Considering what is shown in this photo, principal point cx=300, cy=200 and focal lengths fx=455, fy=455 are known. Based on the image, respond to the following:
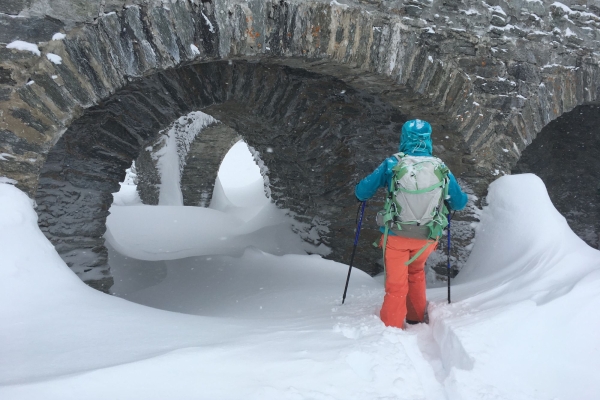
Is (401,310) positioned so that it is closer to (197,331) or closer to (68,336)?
(197,331)

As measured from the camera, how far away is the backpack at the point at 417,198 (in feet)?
8.32

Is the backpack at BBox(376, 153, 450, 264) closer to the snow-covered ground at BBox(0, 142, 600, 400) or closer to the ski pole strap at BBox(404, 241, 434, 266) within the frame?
the ski pole strap at BBox(404, 241, 434, 266)

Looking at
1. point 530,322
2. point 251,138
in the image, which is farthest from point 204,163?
point 530,322

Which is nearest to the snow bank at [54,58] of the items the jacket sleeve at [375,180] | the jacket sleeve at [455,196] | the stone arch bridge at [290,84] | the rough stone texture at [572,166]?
the stone arch bridge at [290,84]

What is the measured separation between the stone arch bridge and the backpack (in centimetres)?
98

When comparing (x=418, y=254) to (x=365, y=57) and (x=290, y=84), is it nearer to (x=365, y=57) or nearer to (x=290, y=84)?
(x=365, y=57)

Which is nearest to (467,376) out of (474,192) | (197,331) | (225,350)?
(225,350)

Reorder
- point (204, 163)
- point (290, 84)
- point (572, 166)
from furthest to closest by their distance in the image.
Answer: point (204, 163) → point (572, 166) → point (290, 84)

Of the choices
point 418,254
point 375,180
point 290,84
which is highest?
point 290,84

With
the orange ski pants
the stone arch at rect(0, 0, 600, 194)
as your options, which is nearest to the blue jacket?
the orange ski pants

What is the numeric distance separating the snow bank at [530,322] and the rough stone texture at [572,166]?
3.18 meters

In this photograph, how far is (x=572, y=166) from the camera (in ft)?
20.7

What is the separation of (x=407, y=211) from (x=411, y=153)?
1.17ft

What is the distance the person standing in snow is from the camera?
2549mm
